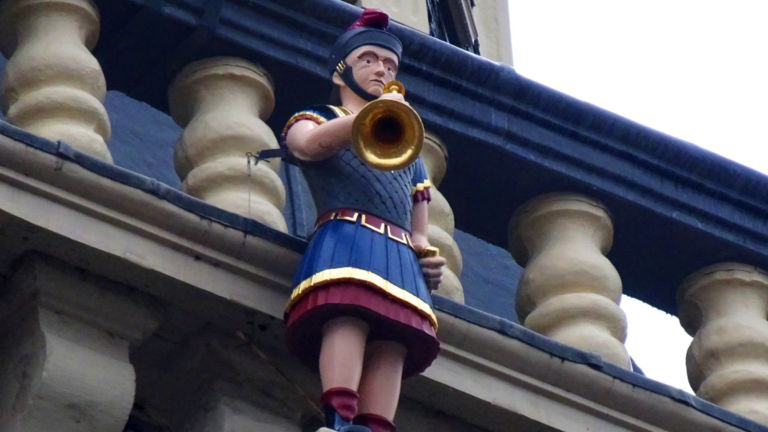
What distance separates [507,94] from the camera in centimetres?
834

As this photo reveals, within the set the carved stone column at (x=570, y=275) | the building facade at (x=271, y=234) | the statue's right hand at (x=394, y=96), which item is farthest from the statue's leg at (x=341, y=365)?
the carved stone column at (x=570, y=275)

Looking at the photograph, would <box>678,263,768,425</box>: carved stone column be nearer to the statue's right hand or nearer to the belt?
the belt

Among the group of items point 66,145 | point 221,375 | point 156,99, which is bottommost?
point 221,375

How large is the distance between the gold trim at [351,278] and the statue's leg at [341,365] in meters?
0.13

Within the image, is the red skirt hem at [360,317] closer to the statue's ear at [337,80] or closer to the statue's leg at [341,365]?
the statue's leg at [341,365]

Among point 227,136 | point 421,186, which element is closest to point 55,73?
point 227,136

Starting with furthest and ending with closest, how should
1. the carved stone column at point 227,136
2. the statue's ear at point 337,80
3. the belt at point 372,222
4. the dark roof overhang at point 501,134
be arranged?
the dark roof overhang at point 501,134 → the statue's ear at point 337,80 → the carved stone column at point 227,136 → the belt at point 372,222

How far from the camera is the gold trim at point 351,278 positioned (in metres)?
6.55

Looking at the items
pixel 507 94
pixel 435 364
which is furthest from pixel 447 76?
pixel 435 364

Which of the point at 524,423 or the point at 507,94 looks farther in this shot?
the point at 507,94

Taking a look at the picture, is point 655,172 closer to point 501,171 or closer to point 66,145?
point 501,171

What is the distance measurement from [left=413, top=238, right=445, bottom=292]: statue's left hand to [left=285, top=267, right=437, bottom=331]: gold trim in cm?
23

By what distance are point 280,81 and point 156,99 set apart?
1.66 ft

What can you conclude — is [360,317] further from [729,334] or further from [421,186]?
[729,334]
